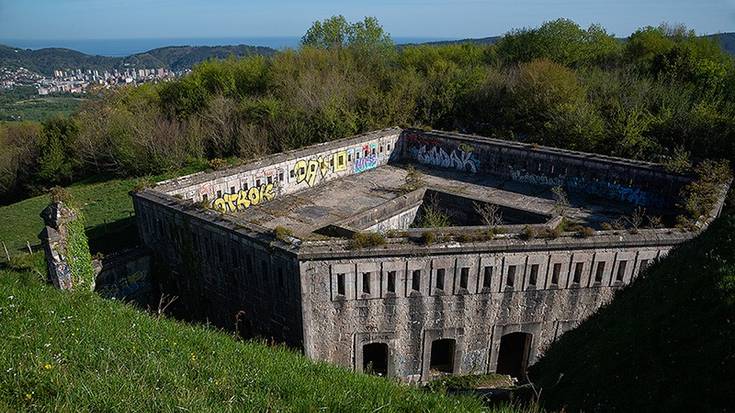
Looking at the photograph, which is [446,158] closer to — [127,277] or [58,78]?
[127,277]

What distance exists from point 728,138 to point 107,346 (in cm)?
3132

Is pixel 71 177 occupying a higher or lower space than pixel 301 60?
lower

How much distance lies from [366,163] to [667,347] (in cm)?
2107

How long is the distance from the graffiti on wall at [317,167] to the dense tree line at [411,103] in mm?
7666

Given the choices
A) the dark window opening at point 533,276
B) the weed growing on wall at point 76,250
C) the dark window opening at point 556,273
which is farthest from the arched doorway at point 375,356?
the weed growing on wall at point 76,250

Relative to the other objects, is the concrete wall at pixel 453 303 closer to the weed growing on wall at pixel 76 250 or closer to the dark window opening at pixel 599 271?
the dark window opening at pixel 599 271

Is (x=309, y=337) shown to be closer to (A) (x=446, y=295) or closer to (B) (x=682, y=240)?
(A) (x=446, y=295)

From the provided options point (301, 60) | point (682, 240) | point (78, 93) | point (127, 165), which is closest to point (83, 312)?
point (682, 240)

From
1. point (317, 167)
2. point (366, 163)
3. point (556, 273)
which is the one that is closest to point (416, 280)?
point (556, 273)

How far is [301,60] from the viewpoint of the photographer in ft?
142

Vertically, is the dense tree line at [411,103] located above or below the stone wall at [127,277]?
above

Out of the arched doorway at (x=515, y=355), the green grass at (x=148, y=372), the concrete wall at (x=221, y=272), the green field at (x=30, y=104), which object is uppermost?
→ the green grass at (x=148, y=372)

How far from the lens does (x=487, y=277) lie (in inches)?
651

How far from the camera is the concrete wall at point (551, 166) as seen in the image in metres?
23.6
